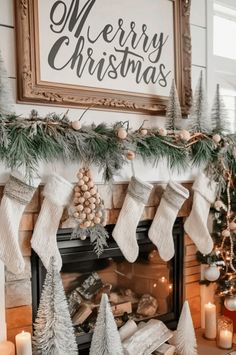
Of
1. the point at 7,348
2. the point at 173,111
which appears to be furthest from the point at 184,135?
the point at 7,348

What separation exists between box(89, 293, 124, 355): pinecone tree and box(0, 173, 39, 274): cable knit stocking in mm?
416

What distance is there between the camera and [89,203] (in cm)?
164

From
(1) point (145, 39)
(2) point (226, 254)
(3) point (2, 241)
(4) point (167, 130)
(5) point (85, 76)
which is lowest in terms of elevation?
(2) point (226, 254)

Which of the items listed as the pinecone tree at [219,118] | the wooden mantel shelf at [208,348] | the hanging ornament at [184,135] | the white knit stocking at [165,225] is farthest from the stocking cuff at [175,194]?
the wooden mantel shelf at [208,348]

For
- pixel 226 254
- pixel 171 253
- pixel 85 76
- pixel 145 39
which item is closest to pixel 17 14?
pixel 85 76

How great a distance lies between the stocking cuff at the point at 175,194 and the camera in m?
1.95

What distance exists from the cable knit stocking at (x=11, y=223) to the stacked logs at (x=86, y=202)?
206 mm

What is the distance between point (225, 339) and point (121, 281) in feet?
2.09

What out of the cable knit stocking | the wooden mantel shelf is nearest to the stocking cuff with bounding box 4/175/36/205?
the cable knit stocking

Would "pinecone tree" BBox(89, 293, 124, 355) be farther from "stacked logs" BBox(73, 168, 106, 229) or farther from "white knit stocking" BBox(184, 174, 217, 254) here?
"white knit stocking" BBox(184, 174, 217, 254)

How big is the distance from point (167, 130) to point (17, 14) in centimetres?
85

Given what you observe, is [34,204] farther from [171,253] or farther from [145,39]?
[145,39]

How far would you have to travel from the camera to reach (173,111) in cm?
193

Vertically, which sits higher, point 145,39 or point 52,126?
point 145,39
